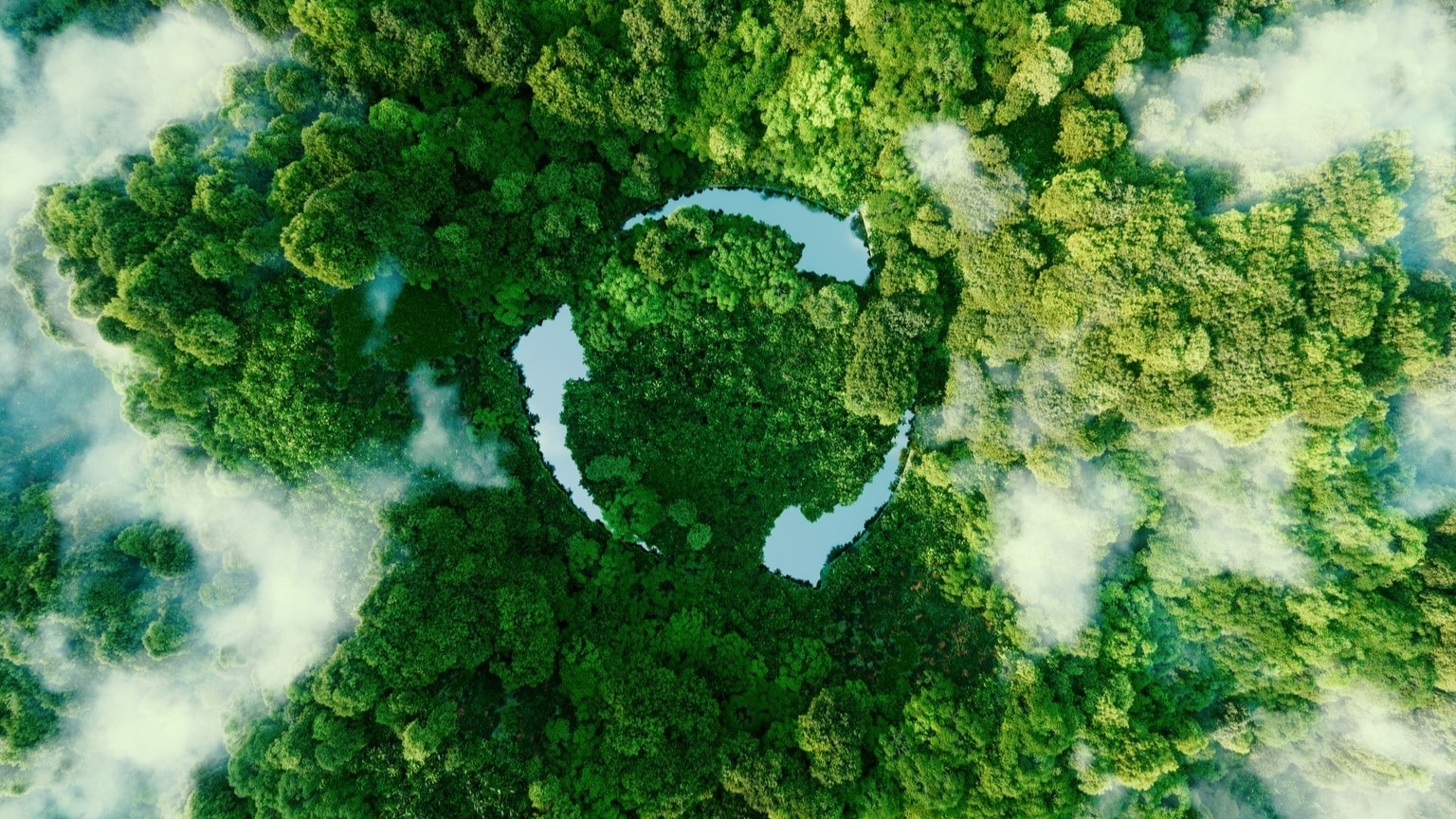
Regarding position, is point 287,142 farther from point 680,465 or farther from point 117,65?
point 680,465

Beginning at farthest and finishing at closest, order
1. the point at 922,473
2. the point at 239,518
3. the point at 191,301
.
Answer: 1. the point at 922,473
2. the point at 239,518
3. the point at 191,301

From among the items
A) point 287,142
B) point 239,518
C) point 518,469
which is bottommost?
point 239,518

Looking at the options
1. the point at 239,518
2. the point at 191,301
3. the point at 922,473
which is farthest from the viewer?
the point at 922,473

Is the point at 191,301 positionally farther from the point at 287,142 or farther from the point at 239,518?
the point at 239,518

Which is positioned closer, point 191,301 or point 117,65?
point 191,301

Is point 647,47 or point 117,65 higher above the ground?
point 647,47

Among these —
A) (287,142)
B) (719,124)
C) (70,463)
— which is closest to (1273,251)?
(719,124)

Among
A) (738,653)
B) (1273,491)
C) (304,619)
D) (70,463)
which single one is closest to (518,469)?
(304,619)
